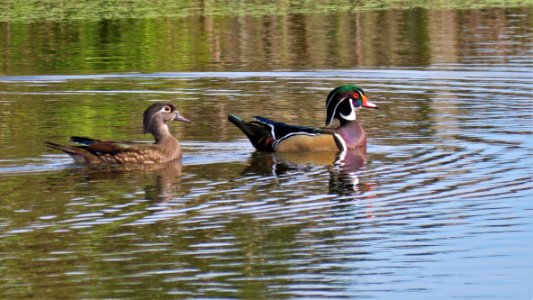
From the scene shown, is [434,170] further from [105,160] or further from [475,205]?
[105,160]

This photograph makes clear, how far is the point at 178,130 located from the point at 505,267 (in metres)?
8.35

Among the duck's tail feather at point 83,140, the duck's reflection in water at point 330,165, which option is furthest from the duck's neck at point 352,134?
the duck's tail feather at point 83,140

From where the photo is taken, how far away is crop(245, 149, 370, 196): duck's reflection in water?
14.0 m

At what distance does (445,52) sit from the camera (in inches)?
1022

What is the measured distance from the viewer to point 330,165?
1560 cm

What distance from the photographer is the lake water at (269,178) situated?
10.0 m

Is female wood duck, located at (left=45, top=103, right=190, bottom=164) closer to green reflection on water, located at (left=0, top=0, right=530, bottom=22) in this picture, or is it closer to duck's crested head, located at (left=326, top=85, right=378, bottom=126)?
duck's crested head, located at (left=326, top=85, right=378, bottom=126)

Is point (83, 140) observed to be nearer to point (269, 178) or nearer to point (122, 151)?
point (122, 151)

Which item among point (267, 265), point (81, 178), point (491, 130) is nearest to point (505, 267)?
point (267, 265)

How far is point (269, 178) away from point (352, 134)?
228 cm

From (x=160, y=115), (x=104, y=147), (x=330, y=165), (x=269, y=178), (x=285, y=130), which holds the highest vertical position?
(x=160, y=115)

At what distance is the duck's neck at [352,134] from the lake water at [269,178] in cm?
26

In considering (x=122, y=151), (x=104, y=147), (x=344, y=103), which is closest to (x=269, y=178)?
(x=122, y=151)

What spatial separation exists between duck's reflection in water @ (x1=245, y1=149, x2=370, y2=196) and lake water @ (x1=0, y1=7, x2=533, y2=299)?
6 cm
